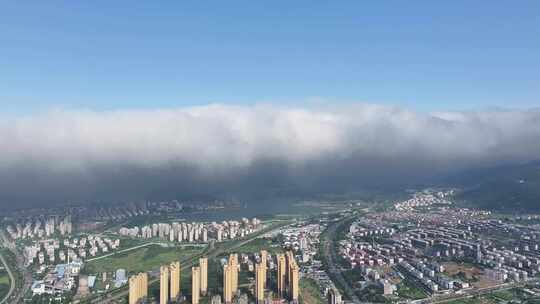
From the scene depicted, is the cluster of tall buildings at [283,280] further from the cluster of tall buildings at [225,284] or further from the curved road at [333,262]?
the curved road at [333,262]

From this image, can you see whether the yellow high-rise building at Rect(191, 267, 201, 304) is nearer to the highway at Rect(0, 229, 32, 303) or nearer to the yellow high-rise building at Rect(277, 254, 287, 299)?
the yellow high-rise building at Rect(277, 254, 287, 299)

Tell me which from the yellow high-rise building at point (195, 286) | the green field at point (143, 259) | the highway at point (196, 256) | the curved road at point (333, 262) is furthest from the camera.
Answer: the green field at point (143, 259)

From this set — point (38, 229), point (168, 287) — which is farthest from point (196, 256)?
point (38, 229)

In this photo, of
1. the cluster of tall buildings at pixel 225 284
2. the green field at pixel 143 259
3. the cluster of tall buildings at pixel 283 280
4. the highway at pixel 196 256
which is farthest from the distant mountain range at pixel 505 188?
the cluster of tall buildings at pixel 225 284

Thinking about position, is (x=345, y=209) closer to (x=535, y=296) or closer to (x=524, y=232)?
(x=524, y=232)

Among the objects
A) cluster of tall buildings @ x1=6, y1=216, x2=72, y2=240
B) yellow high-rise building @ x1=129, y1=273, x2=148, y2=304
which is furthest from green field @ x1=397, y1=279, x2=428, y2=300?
cluster of tall buildings @ x1=6, y1=216, x2=72, y2=240

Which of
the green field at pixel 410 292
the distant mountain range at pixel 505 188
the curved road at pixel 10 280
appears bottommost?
the green field at pixel 410 292

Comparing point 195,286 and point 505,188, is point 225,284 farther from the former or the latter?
point 505,188
